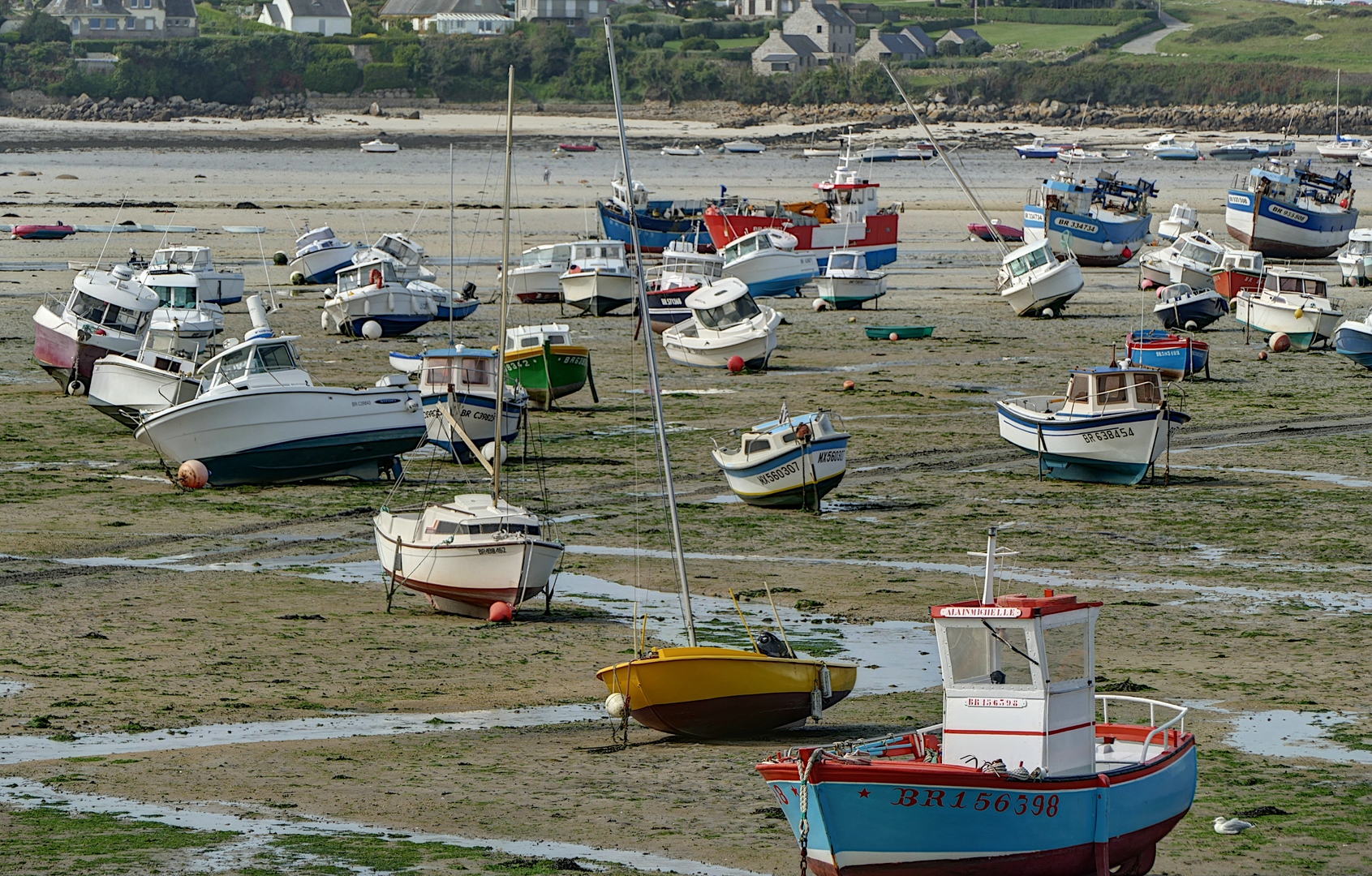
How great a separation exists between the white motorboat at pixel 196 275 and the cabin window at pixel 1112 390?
22753 millimetres

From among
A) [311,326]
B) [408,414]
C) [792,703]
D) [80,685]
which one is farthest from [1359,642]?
[311,326]

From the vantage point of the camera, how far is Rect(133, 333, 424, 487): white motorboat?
30281 millimetres

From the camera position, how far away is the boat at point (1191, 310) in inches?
2071

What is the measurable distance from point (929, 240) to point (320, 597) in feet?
199

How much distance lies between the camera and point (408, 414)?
31.1 metres

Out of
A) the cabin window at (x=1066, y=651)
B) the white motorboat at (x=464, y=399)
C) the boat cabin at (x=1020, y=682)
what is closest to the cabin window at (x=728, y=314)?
the white motorboat at (x=464, y=399)

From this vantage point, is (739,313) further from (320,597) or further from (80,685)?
(80,685)

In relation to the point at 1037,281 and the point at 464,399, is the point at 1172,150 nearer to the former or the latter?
the point at 1037,281

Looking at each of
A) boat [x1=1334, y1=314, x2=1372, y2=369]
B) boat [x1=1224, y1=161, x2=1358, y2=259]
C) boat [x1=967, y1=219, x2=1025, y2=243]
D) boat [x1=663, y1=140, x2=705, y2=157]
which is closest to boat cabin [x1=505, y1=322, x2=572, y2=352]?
boat [x1=1334, y1=314, x2=1372, y2=369]

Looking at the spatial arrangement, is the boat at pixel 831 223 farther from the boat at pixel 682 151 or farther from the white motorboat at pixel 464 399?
the boat at pixel 682 151

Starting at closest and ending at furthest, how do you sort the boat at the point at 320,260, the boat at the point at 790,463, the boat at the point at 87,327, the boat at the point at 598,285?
the boat at the point at 790,463
the boat at the point at 87,327
the boat at the point at 598,285
the boat at the point at 320,260

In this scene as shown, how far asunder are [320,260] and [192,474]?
31694 mm

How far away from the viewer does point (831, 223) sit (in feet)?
223

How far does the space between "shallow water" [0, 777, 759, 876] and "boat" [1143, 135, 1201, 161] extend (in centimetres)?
13690
